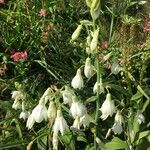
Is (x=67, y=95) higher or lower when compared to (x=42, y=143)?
higher

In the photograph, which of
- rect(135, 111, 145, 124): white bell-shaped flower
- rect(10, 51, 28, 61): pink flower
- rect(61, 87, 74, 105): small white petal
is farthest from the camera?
rect(10, 51, 28, 61): pink flower

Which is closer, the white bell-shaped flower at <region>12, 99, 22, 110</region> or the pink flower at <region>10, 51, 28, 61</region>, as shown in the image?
the white bell-shaped flower at <region>12, 99, 22, 110</region>

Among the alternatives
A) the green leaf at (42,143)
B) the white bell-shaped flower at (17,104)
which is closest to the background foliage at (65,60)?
the green leaf at (42,143)

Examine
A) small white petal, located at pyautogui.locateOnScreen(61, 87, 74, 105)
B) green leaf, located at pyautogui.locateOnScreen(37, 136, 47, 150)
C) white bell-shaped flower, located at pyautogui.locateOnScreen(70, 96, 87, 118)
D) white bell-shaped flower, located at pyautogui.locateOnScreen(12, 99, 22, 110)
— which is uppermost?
small white petal, located at pyautogui.locateOnScreen(61, 87, 74, 105)

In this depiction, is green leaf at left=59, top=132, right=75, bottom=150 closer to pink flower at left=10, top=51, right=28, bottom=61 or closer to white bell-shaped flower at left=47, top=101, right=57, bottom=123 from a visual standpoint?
white bell-shaped flower at left=47, top=101, right=57, bottom=123

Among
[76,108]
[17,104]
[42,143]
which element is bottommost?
[42,143]

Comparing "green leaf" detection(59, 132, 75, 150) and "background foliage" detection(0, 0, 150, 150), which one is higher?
"background foliage" detection(0, 0, 150, 150)

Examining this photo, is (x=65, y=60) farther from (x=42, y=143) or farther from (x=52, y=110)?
(x=52, y=110)

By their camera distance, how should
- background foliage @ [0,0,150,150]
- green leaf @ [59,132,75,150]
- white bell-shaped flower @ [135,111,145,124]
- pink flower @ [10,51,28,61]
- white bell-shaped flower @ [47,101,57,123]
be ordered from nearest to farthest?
white bell-shaped flower @ [47,101,57,123]
white bell-shaped flower @ [135,111,145,124]
green leaf @ [59,132,75,150]
background foliage @ [0,0,150,150]
pink flower @ [10,51,28,61]

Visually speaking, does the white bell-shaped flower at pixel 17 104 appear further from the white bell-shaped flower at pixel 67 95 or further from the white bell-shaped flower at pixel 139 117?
the white bell-shaped flower at pixel 139 117

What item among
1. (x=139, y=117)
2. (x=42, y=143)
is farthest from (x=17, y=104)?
(x=139, y=117)

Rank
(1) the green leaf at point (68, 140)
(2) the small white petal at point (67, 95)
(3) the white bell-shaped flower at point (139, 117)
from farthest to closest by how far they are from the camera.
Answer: (1) the green leaf at point (68, 140)
(3) the white bell-shaped flower at point (139, 117)
(2) the small white petal at point (67, 95)

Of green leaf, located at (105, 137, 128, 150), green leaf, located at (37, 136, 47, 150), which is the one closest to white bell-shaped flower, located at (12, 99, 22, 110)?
A: green leaf, located at (37, 136, 47, 150)
